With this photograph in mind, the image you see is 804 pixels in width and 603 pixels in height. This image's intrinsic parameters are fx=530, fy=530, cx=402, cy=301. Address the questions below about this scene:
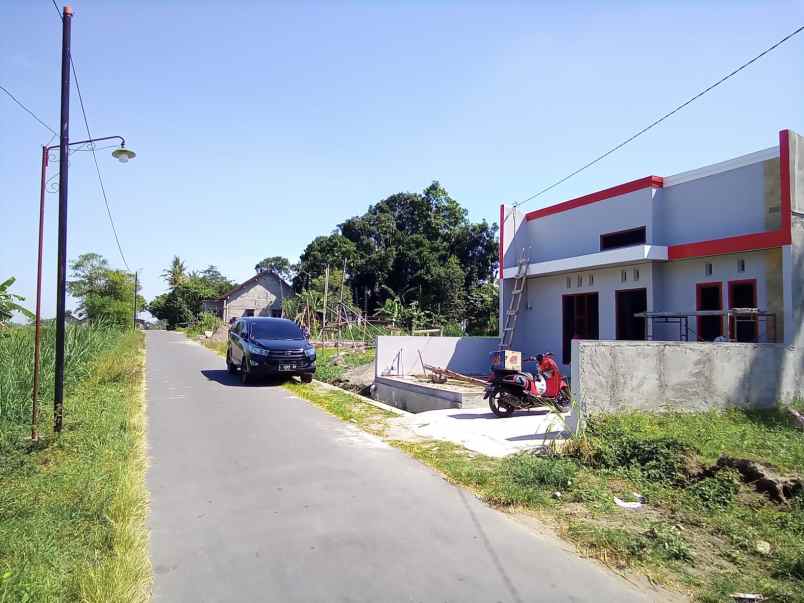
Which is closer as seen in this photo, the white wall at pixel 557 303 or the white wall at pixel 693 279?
the white wall at pixel 693 279

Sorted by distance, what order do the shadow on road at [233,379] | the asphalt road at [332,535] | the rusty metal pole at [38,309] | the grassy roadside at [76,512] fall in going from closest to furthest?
the grassy roadside at [76,512] → the asphalt road at [332,535] → the rusty metal pole at [38,309] → the shadow on road at [233,379]

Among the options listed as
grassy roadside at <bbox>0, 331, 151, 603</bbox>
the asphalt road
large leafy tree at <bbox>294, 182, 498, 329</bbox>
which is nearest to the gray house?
the asphalt road

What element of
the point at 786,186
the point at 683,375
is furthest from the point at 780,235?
the point at 683,375

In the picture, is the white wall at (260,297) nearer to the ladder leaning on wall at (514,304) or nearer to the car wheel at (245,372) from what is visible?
the car wheel at (245,372)

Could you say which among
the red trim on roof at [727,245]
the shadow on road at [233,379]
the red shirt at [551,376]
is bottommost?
the shadow on road at [233,379]

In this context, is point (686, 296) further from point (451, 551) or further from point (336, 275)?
point (336, 275)

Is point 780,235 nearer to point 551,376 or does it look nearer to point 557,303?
point 551,376

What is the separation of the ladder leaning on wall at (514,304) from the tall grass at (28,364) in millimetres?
11282

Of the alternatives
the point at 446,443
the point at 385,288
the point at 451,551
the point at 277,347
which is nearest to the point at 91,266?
the point at 385,288

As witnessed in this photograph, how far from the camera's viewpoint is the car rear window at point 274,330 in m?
Result: 15.1

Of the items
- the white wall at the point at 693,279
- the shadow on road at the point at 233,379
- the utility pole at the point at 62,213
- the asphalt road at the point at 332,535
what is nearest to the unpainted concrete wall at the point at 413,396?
the shadow on road at the point at 233,379

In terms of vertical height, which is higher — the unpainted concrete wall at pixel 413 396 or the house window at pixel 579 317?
the house window at pixel 579 317

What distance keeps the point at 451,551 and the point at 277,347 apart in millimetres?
10722

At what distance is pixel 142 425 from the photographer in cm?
901
